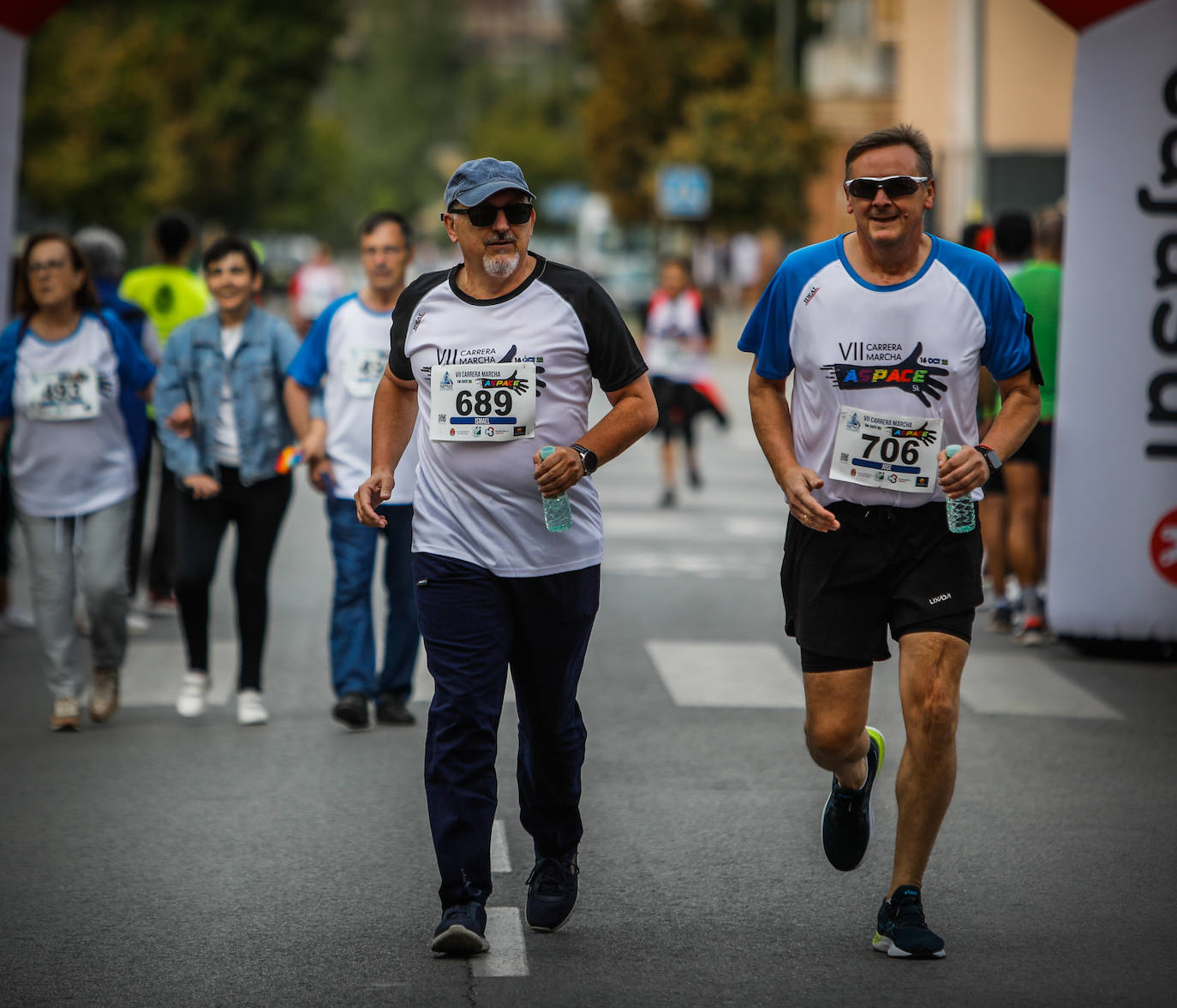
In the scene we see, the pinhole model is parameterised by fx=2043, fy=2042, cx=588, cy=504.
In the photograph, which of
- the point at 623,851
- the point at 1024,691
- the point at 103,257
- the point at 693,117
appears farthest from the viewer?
the point at 693,117

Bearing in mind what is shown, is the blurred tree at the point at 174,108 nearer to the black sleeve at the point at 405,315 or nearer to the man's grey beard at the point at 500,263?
the black sleeve at the point at 405,315

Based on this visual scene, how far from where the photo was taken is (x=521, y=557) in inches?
213

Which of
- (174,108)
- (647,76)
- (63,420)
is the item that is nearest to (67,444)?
(63,420)

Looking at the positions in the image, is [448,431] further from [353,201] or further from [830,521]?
[353,201]

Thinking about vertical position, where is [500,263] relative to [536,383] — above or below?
above

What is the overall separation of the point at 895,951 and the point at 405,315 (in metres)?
2.14

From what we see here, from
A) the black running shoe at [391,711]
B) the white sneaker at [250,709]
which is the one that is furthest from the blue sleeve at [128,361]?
the black running shoe at [391,711]

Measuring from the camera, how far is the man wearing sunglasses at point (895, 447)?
17.5 ft

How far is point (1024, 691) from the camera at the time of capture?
9.52 m

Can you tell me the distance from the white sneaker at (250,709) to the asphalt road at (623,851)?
6 centimetres

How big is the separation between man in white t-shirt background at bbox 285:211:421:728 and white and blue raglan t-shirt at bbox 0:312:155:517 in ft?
2.47

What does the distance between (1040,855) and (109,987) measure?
300 cm

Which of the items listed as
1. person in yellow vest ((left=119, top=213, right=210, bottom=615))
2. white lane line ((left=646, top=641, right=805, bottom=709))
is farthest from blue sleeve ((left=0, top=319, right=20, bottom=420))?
person in yellow vest ((left=119, top=213, right=210, bottom=615))

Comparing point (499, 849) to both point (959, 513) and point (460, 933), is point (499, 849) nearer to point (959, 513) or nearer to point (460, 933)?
point (460, 933)
